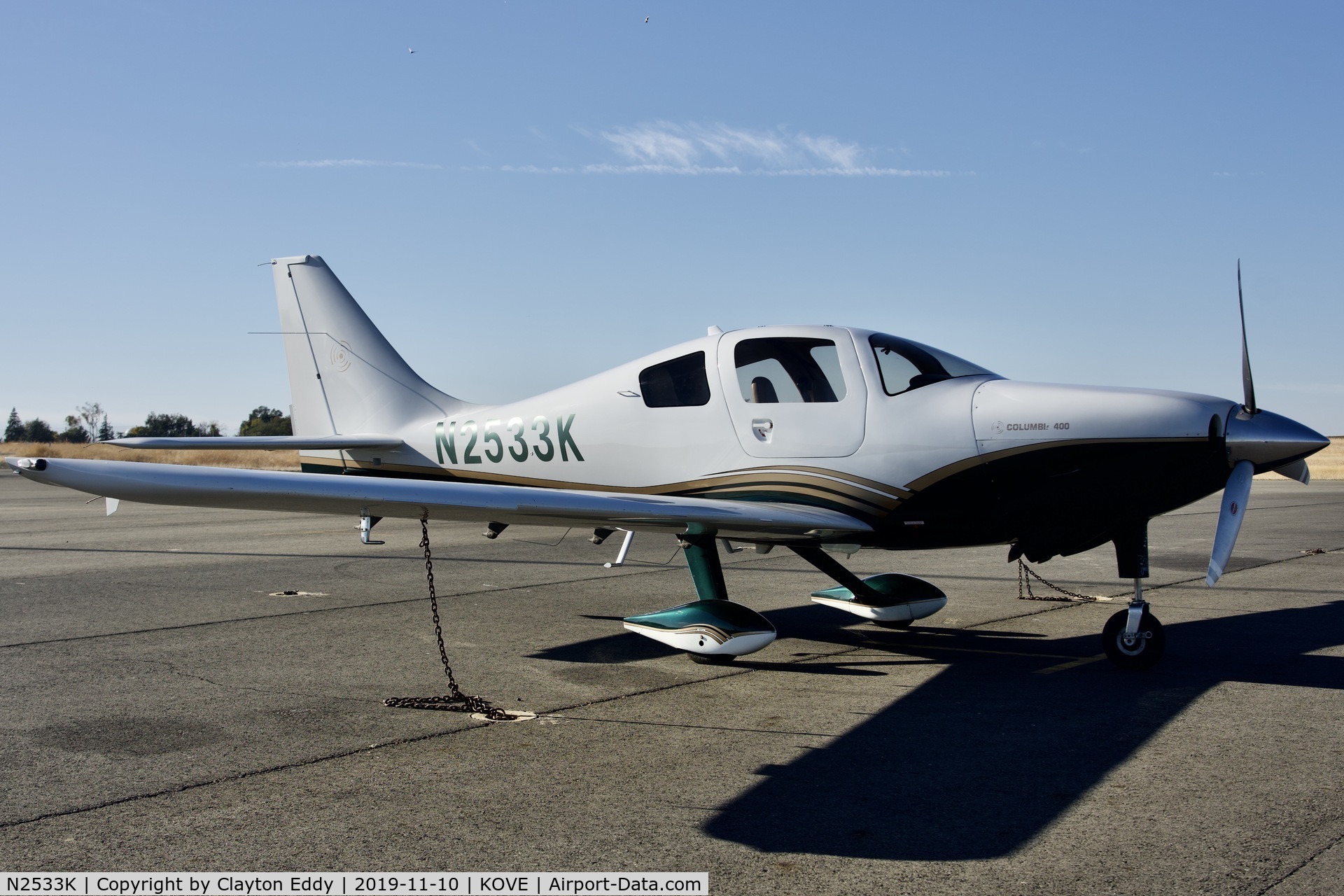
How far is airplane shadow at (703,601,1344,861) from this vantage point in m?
3.90

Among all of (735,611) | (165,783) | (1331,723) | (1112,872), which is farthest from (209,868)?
(1331,723)

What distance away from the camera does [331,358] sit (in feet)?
35.6

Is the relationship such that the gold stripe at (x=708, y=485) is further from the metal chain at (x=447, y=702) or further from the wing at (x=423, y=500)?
the metal chain at (x=447, y=702)

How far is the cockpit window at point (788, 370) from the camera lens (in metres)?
7.39

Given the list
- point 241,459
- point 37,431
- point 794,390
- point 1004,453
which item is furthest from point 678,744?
point 37,431

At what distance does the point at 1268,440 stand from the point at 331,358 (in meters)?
8.63

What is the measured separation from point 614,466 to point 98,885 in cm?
531

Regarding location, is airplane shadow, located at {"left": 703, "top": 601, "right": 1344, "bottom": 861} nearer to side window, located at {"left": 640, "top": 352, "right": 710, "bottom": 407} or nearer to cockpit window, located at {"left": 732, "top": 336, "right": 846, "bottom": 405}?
cockpit window, located at {"left": 732, "top": 336, "right": 846, "bottom": 405}

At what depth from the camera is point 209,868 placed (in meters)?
3.50

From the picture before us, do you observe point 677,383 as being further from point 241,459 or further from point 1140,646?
point 241,459

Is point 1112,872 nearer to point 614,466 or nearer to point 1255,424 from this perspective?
point 1255,424

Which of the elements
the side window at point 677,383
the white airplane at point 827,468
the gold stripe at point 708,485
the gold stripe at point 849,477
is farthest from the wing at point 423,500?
the side window at point 677,383

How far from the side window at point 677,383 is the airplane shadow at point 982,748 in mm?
2418
